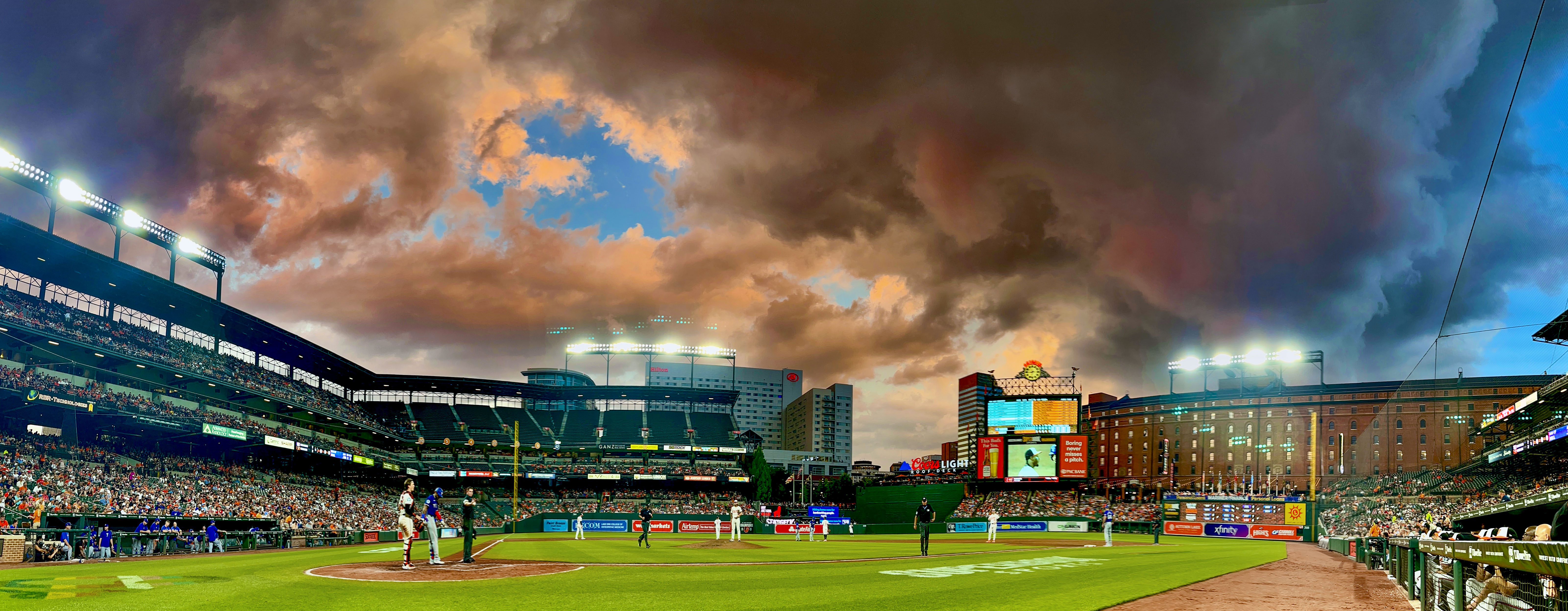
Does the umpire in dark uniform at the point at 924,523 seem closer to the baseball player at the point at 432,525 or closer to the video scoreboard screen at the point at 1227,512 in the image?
the baseball player at the point at 432,525

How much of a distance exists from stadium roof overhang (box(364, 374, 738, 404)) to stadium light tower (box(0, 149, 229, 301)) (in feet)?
119

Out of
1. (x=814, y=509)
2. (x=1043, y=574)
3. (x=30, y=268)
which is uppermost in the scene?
(x=30, y=268)

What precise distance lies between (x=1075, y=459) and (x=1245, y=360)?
3734 cm

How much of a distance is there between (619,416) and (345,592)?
320ft

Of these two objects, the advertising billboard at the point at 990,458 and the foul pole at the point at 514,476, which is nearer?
the foul pole at the point at 514,476

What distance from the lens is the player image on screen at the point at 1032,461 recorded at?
83.3 metres

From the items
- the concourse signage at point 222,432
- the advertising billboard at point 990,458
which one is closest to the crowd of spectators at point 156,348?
the concourse signage at point 222,432

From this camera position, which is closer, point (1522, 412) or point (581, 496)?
point (1522, 412)

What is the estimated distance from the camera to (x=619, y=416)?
357 ft

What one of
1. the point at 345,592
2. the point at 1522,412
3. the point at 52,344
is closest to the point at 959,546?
the point at 345,592

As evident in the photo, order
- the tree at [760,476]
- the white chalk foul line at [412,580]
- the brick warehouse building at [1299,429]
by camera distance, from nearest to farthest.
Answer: the white chalk foul line at [412,580]
the brick warehouse building at [1299,429]
the tree at [760,476]

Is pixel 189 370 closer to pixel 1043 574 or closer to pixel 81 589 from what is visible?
pixel 81 589

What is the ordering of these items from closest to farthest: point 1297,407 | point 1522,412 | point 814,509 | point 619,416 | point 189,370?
1. point 1522,412
2. point 189,370
3. point 814,509
4. point 619,416
5. point 1297,407

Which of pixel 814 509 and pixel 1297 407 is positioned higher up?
pixel 1297 407
